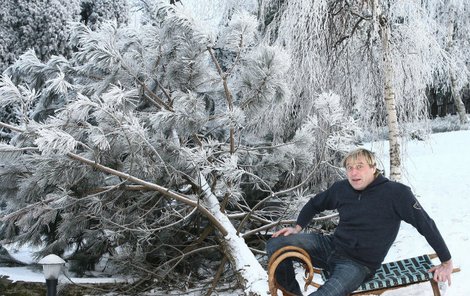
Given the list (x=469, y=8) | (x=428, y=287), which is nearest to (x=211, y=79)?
(x=428, y=287)

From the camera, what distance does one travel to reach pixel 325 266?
3098 millimetres

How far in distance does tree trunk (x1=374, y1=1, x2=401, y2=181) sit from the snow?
275mm

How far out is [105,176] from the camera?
4.59 m

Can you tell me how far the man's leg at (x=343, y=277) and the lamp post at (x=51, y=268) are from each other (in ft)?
5.22

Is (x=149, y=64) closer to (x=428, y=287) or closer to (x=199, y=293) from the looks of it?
(x=199, y=293)

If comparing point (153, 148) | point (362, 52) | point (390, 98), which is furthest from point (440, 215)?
point (153, 148)

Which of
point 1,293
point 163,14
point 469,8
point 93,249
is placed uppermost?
point 469,8

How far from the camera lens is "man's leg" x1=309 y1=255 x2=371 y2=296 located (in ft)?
9.10

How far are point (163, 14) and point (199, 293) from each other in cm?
223

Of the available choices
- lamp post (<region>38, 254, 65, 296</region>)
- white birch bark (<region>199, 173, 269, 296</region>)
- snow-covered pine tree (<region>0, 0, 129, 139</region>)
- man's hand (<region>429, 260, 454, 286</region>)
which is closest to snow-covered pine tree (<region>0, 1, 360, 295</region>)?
white birch bark (<region>199, 173, 269, 296</region>)

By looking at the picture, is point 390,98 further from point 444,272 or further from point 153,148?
point 444,272

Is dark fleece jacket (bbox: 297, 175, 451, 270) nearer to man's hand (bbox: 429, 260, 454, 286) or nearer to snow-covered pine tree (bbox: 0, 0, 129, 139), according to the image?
man's hand (bbox: 429, 260, 454, 286)

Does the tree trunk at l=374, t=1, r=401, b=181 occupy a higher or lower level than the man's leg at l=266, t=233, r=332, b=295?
higher

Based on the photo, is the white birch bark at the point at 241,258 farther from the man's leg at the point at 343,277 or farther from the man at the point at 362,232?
the man's leg at the point at 343,277
